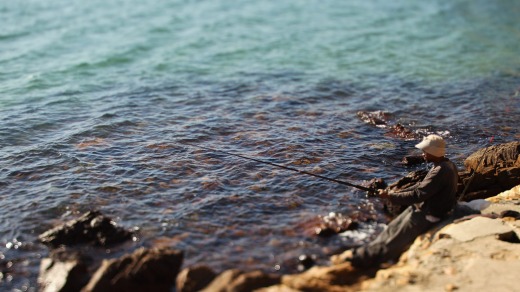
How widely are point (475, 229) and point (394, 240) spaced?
1.17 meters

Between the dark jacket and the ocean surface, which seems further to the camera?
the ocean surface

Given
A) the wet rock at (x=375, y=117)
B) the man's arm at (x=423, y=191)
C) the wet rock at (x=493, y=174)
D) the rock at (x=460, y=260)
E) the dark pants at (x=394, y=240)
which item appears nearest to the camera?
the rock at (x=460, y=260)

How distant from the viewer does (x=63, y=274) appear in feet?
24.8

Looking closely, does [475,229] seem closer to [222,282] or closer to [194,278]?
[222,282]

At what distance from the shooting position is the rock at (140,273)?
23.9 ft

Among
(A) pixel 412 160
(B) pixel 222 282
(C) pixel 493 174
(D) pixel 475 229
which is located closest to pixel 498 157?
(C) pixel 493 174

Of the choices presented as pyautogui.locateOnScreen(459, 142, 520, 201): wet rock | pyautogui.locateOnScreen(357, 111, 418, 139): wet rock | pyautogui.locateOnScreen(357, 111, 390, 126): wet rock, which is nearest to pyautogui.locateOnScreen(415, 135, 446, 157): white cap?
pyautogui.locateOnScreen(459, 142, 520, 201): wet rock

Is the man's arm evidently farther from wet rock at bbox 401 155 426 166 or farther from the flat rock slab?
wet rock at bbox 401 155 426 166

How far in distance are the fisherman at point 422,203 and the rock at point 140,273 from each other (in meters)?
2.29

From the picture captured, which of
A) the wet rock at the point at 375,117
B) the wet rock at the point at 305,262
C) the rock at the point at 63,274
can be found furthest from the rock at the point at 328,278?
the wet rock at the point at 375,117

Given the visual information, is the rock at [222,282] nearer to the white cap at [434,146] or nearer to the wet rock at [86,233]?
the wet rock at [86,233]

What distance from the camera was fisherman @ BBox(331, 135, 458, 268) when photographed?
8.41 metres

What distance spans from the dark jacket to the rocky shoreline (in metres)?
0.24

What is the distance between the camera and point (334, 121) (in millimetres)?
14531
